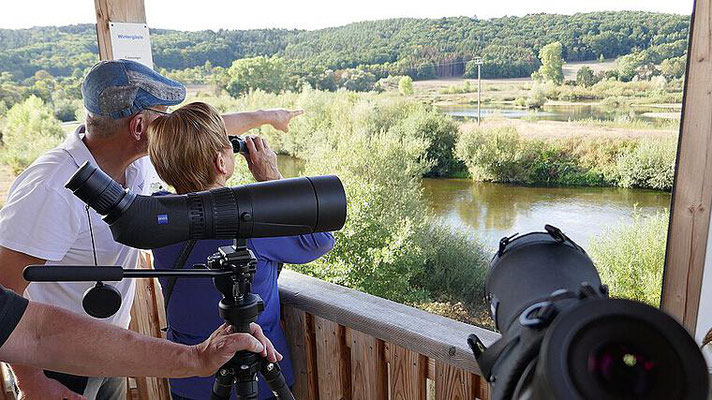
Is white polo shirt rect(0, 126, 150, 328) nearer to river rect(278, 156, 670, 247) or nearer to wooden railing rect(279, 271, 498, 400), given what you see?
wooden railing rect(279, 271, 498, 400)

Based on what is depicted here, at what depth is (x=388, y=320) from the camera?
4.16ft

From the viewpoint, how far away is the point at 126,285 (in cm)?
147

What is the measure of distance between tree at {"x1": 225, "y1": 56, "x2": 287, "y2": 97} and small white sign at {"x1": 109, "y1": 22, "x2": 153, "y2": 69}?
1.90 m

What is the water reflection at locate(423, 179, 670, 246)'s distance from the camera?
9.19 feet

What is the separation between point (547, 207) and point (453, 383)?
6.67 ft

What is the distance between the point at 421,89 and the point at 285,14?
42.5 inches

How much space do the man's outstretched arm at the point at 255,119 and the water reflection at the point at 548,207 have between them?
4.52 feet

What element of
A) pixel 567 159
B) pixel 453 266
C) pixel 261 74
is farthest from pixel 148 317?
pixel 453 266

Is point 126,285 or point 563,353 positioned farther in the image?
point 126,285

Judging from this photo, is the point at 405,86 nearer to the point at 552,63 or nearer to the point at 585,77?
the point at 552,63

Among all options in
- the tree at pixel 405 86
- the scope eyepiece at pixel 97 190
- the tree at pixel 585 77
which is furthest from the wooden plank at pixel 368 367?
the tree at pixel 405 86

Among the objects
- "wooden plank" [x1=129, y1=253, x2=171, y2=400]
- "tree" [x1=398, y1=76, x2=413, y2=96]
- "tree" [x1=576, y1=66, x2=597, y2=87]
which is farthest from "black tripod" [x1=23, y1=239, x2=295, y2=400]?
"tree" [x1=398, y1=76, x2=413, y2=96]

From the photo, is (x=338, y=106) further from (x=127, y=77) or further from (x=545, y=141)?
(x=127, y=77)

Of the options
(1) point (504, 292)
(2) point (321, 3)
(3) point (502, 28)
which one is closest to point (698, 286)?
(1) point (504, 292)
